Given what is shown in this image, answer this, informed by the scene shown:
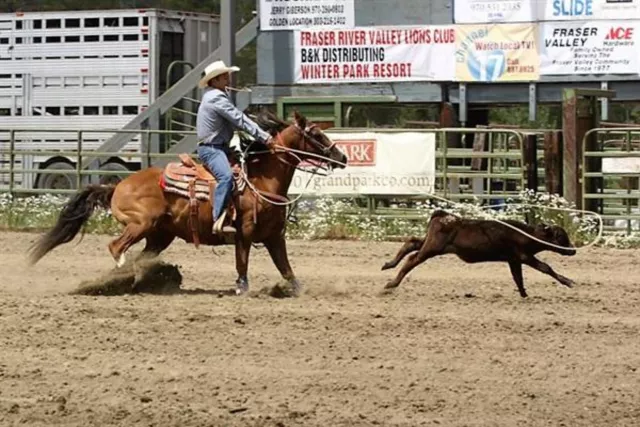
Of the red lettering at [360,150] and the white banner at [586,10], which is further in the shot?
the white banner at [586,10]

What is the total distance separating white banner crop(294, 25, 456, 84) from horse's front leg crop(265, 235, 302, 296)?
1103 cm

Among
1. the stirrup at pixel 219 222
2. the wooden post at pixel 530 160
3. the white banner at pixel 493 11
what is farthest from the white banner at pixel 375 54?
the stirrup at pixel 219 222

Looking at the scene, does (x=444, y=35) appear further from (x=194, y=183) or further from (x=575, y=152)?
(x=194, y=183)

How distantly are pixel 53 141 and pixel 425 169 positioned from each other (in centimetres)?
899

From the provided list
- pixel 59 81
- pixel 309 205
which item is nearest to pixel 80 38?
pixel 59 81

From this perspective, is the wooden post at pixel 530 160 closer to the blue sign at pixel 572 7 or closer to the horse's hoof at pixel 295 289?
the blue sign at pixel 572 7

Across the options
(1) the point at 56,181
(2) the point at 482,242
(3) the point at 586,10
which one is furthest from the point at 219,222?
(1) the point at 56,181

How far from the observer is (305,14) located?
77.2 ft

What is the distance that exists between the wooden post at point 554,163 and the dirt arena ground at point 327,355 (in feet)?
17.2

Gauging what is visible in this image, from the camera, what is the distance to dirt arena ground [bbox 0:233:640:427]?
7.66 metres

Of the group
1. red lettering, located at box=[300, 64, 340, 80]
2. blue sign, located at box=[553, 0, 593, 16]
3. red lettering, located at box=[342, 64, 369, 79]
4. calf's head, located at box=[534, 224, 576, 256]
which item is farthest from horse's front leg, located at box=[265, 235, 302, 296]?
red lettering, located at box=[300, 64, 340, 80]

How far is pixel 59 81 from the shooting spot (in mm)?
26609

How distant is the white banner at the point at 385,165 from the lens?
1909 centimetres

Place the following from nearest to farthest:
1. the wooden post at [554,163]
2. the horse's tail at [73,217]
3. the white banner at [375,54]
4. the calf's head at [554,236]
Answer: the calf's head at [554,236] → the horse's tail at [73,217] → the wooden post at [554,163] → the white banner at [375,54]
